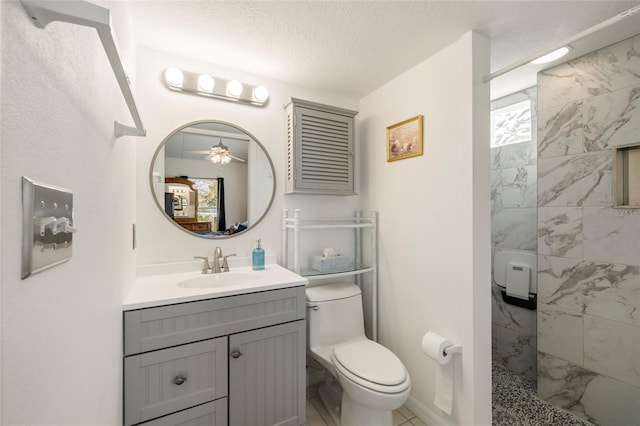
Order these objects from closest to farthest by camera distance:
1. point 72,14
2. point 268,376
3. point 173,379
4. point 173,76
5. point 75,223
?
point 72,14 < point 75,223 < point 173,379 < point 268,376 < point 173,76

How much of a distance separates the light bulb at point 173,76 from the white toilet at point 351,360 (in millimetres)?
1618

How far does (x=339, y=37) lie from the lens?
61.5 inches

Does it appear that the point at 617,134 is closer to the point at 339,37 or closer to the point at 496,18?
the point at 496,18

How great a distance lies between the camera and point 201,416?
4.25ft

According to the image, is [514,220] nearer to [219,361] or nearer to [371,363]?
[371,363]

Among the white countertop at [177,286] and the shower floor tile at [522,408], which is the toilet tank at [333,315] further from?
the shower floor tile at [522,408]

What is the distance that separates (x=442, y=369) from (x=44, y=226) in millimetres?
1862

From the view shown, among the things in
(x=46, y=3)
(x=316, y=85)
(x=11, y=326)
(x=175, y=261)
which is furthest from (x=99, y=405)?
(x=316, y=85)

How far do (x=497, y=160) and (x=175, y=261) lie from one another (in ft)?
9.16

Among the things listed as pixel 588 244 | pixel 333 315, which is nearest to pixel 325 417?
pixel 333 315

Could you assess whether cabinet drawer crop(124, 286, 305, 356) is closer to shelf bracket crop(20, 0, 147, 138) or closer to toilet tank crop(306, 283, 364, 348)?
toilet tank crop(306, 283, 364, 348)

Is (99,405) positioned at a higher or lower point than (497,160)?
lower

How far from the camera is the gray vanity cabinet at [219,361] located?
1189mm

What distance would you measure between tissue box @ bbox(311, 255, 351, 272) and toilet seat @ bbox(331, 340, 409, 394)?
1.72 feet
